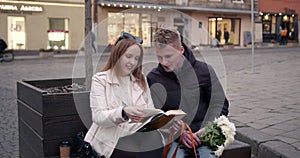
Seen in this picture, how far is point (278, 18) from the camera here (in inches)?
1471

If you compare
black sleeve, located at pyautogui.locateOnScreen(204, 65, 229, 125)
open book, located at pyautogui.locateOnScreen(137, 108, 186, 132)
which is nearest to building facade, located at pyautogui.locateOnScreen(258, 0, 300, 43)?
black sleeve, located at pyautogui.locateOnScreen(204, 65, 229, 125)

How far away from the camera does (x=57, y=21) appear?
26250 mm

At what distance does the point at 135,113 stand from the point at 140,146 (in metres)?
0.46

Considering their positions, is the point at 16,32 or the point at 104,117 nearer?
the point at 104,117

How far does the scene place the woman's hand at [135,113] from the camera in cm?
246

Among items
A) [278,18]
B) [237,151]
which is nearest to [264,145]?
[237,151]

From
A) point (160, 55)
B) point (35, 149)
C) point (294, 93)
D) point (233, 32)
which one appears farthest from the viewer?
point (233, 32)

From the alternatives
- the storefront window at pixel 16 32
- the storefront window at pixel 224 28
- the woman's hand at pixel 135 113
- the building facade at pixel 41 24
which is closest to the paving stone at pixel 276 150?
the woman's hand at pixel 135 113

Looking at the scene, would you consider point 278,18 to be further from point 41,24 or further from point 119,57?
point 119,57

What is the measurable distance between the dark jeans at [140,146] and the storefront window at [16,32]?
23.1 meters

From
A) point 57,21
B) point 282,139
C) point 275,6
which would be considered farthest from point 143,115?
point 275,6

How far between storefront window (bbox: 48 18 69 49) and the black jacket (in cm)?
2373

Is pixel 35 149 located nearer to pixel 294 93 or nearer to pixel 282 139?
pixel 282 139

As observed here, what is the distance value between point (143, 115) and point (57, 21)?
24838mm
